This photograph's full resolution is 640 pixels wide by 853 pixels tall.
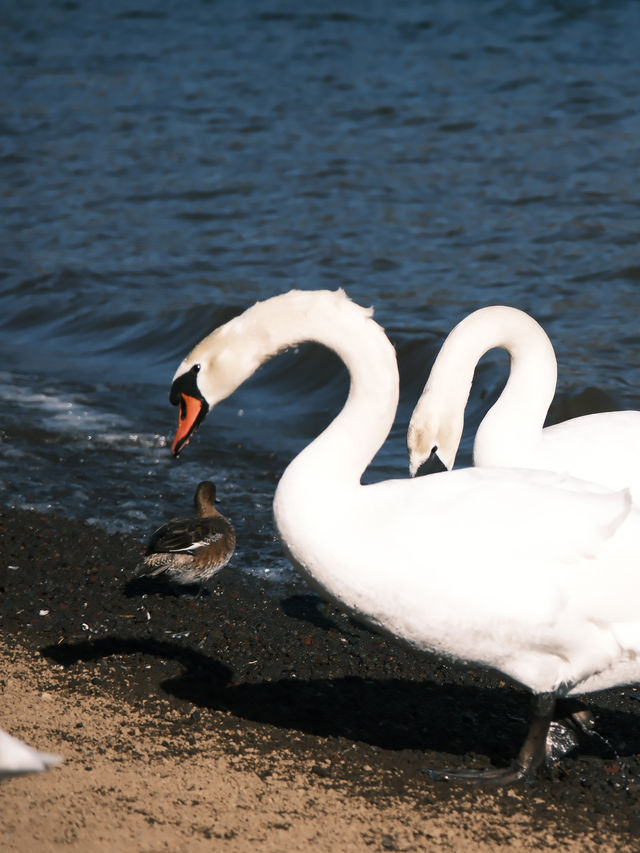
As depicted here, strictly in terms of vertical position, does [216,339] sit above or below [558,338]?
above

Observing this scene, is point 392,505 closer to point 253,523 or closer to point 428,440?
point 428,440

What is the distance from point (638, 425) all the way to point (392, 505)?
2156mm

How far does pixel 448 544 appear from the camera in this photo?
4.01m

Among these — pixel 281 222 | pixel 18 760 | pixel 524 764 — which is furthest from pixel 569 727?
pixel 281 222

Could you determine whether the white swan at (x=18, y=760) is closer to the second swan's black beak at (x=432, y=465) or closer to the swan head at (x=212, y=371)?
the swan head at (x=212, y=371)

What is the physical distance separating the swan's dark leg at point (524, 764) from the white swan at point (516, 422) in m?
1.23

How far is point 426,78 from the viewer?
19.9m

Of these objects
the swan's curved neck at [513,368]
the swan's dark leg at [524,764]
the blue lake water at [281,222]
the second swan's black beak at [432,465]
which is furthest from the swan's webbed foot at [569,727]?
the blue lake water at [281,222]

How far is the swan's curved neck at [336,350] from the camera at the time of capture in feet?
13.9

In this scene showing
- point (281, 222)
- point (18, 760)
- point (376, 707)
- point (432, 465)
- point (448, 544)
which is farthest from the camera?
point (281, 222)

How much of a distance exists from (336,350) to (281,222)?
9.86 m

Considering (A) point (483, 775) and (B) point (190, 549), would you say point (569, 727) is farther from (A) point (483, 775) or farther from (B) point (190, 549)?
(B) point (190, 549)

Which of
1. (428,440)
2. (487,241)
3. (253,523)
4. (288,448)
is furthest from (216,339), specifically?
(487,241)

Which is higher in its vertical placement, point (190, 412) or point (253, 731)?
point (190, 412)
